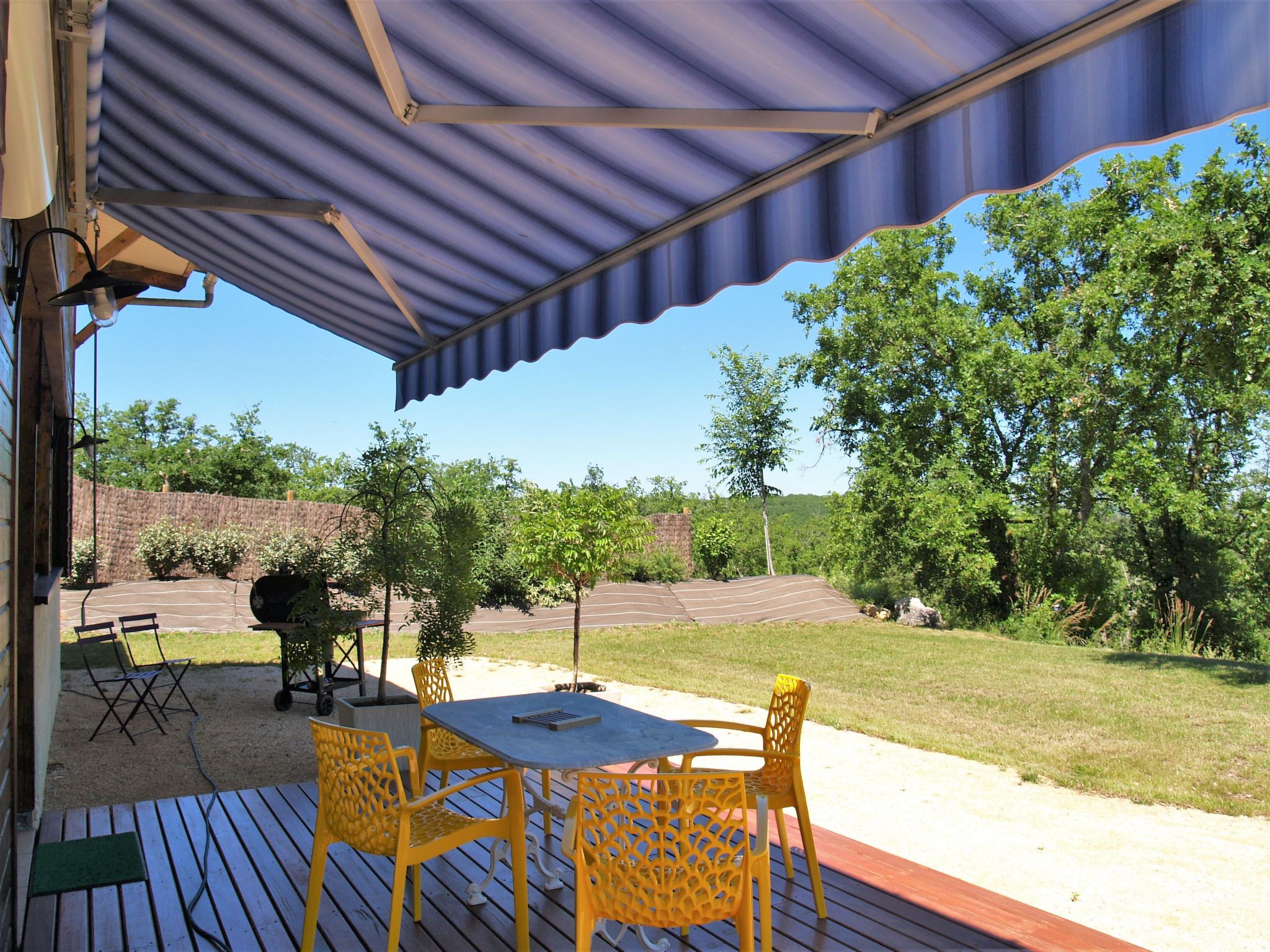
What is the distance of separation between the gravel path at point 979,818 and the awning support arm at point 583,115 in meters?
3.87

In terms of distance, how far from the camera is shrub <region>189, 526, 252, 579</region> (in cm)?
1672

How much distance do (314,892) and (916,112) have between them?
3126 mm

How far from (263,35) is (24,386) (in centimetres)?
322

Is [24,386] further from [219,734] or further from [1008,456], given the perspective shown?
[1008,456]

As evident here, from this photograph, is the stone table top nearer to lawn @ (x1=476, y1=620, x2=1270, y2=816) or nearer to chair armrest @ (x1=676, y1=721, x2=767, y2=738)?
chair armrest @ (x1=676, y1=721, x2=767, y2=738)

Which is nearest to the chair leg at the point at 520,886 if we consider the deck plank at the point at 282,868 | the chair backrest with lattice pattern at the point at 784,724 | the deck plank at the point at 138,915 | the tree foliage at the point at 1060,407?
the deck plank at the point at 282,868

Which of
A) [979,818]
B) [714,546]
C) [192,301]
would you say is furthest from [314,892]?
[714,546]

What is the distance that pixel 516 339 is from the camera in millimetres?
4293

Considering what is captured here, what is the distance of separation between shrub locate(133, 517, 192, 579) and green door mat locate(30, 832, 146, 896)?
13251mm

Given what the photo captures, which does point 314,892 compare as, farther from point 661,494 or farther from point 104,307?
point 661,494

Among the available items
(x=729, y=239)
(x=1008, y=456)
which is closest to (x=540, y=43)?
(x=729, y=239)

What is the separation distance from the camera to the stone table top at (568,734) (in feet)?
10.5

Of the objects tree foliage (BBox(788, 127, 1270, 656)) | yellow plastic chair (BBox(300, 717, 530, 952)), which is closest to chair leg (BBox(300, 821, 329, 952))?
yellow plastic chair (BBox(300, 717, 530, 952))

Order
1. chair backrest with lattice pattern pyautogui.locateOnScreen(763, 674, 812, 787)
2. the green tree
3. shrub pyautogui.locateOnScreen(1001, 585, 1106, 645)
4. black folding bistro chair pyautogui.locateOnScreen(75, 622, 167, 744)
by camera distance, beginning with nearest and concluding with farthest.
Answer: chair backrest with lattice pattern pyautogui.locateOnScreen(763, 674, 812, 787)
black folding bistro chair pyautogui.locateOnScreen(75, 622, 167, 744)
shrub pyautogui.locateOnScreen(1001, 585, 1106, 645)
the green tree
